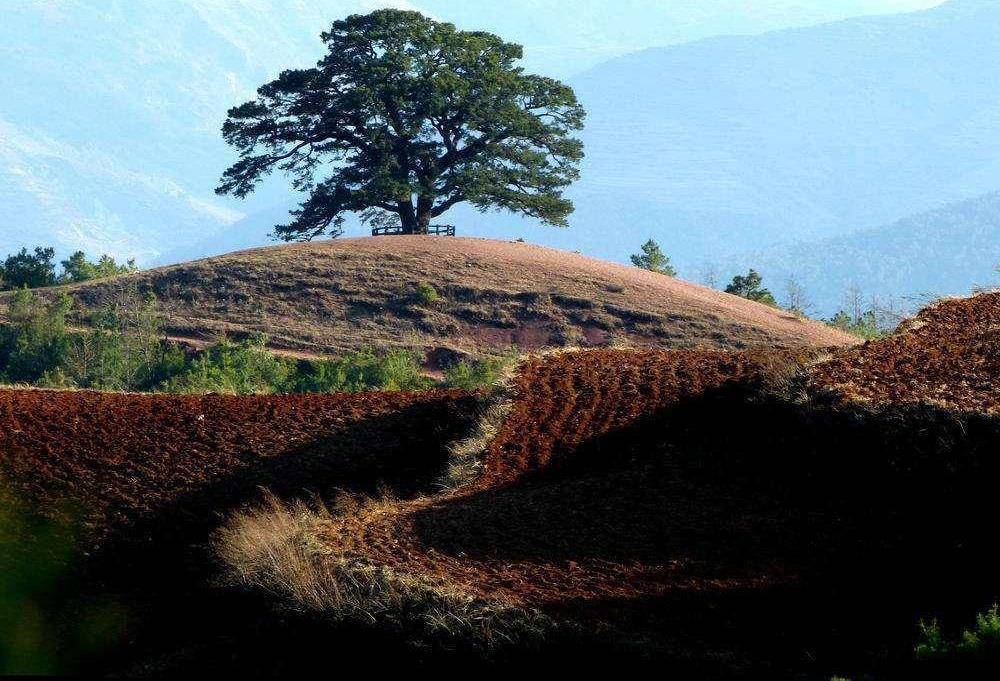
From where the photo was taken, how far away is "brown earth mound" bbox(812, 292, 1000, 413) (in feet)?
40.4

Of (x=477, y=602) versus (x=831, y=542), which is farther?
(x=831, y=542)

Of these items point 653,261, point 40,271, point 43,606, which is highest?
point 653,261

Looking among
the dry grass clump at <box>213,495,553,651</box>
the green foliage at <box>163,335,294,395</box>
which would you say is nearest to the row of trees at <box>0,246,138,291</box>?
Result: the green foliage at <box>163,335,294,395</box>

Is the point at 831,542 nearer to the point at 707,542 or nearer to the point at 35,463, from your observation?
the point at 707,542

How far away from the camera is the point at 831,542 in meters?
11.0

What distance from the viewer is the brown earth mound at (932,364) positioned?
40.4 feet

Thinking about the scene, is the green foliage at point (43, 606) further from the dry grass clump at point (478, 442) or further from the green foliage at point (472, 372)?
the green foliage at point (472, 372)

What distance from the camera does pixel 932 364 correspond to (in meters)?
13.6

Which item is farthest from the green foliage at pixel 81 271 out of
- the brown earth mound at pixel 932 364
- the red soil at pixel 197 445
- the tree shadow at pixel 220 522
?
the brown earth mound at pixel 932 364

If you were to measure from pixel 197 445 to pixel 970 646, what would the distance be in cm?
995

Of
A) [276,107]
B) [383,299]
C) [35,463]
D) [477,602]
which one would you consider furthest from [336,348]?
[477,602]

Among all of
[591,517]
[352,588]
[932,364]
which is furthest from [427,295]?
[352,588]

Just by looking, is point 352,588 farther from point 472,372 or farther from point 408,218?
point 408,218

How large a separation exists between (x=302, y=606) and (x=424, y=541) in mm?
1244
